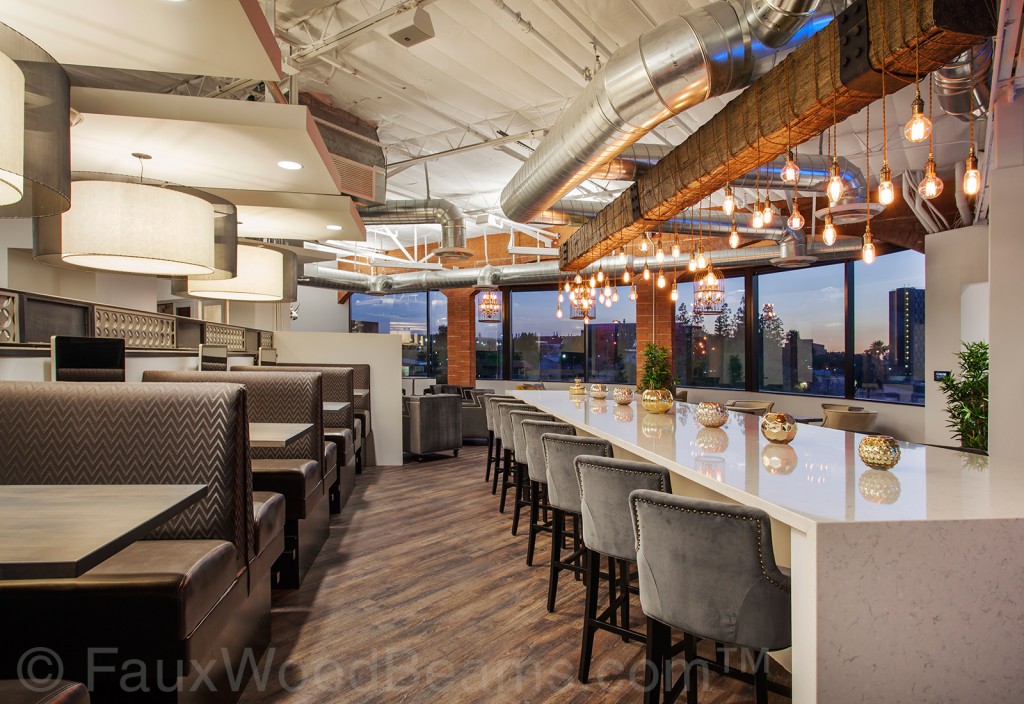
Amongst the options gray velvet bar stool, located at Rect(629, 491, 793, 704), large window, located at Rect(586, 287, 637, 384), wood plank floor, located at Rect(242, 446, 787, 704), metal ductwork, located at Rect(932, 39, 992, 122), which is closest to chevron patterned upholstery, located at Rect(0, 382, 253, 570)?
wood plank floor, located at Rect(242, 446, 787, 704)

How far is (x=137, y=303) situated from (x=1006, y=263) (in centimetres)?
851

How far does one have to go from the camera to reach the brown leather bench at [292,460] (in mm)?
3252

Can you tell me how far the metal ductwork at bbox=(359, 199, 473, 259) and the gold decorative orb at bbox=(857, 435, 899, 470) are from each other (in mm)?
6088

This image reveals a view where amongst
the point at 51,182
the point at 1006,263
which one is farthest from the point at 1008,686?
the point at 1006,263

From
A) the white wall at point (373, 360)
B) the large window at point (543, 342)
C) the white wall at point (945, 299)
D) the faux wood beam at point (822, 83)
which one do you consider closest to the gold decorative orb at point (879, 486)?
the faux wood beam at point (822, 83)

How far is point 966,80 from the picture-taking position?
3.52 meters

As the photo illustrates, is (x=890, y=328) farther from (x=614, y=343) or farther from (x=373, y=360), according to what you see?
(x=373, y=360)

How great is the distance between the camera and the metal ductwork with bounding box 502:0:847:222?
2.84 meters

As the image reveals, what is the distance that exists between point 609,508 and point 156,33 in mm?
2431

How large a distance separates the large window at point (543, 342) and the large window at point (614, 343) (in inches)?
10.4

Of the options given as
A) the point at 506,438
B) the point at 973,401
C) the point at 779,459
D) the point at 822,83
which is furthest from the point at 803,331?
the point at 779,459

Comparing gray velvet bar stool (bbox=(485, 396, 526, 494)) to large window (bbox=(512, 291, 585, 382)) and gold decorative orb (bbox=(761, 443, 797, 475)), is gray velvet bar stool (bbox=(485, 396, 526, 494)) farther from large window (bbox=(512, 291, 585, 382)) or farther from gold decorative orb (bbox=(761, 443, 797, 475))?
large window (bbox=(512, 291, 585, 382))

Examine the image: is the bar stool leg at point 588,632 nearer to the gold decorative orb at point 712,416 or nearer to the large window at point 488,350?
the gold decorative orb at point 712,416

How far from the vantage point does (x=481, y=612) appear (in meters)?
2.94
